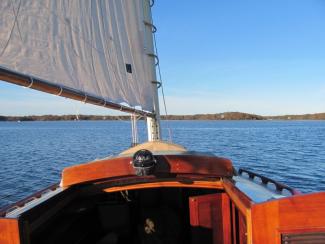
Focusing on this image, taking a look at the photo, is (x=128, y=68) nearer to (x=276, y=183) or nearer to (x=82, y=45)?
(x=82, y=45)

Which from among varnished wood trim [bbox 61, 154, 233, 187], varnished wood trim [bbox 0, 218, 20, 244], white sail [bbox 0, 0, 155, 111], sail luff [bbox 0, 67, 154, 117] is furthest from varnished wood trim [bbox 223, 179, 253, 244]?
white sail [bbox 0, 0, 155, 111]

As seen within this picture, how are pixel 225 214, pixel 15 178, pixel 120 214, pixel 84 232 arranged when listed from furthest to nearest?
pixel 15 178, pixel 120 214, pixel 84 232, pixel 225 214

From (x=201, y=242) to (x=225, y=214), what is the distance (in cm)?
55

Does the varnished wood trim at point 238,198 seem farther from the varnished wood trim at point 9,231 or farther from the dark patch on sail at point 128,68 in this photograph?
the dark patch on sail at point 128,68

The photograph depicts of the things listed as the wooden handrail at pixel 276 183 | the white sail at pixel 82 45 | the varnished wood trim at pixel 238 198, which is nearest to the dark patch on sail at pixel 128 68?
the white sail at pixel 82 45

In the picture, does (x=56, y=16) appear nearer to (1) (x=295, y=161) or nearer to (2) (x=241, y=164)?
(2) (x=241, y=164)

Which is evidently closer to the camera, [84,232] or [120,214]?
[84,232]

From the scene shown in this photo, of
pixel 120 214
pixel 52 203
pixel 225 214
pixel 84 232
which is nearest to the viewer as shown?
pixel 52 203

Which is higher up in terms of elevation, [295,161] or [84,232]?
[84,232]

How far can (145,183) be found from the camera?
480 cm

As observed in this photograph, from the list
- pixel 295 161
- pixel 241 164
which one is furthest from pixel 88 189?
→ pixel 295 161

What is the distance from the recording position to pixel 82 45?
5047mm

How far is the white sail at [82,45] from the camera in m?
3.61

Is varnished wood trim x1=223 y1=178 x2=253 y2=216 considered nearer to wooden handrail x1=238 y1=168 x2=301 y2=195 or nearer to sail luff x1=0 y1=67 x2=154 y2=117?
wooden handrail x1=238 y1=168 x2=301 y2=195
